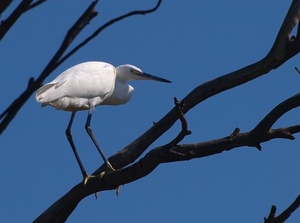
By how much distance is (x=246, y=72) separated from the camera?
198 inches

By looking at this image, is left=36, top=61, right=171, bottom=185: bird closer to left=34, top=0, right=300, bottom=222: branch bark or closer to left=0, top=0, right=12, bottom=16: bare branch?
left=34, top=0, right=300, bottom=222: branch bark

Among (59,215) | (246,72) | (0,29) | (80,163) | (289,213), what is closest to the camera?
(0,29)

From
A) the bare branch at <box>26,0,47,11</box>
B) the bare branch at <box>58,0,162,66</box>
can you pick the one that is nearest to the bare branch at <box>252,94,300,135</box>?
the bare branch at <box>58,0,162,66</box>

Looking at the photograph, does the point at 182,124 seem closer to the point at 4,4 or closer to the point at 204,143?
the point at 204,143

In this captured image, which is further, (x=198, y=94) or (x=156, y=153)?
(x=198, y=94)

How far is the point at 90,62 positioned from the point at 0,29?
7.49m

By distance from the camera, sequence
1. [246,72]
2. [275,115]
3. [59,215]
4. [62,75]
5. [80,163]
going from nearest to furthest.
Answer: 1. [275,115]
2. [246,72]
3. [59,215]
4. [80,163]
5. [62,75]

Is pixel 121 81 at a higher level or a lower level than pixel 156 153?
higher

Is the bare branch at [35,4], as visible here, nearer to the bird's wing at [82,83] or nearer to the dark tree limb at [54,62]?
the dark tree limb at [54,62]

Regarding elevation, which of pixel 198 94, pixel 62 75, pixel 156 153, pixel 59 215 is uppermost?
pixel 62 75

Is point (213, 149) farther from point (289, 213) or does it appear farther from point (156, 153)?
point (289, 213)

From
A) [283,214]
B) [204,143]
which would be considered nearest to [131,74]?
[204,143]

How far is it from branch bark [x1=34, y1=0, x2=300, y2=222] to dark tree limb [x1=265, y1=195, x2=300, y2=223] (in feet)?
4.93

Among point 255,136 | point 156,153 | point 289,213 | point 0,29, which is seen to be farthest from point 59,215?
point 0,29
